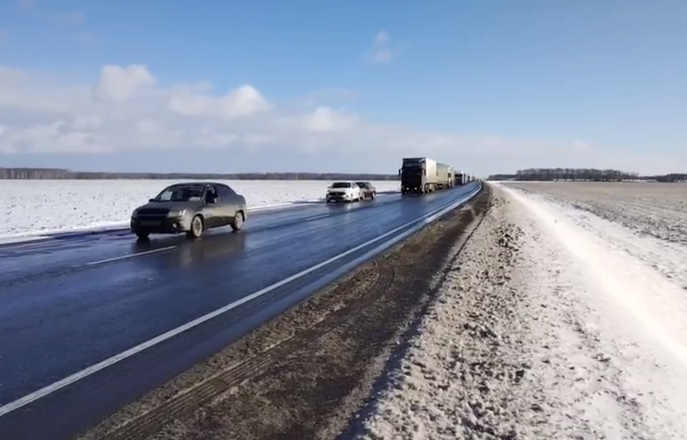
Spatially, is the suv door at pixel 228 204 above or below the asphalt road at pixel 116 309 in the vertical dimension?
above

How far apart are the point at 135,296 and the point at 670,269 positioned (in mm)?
10817

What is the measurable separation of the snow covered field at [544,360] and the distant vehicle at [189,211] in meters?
8.63

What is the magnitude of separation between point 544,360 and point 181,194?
553 inches

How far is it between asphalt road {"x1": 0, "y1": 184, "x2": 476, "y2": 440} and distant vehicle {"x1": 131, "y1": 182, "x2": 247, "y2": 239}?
64 centimetres

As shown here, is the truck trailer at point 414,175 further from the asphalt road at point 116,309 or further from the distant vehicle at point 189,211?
the asphalt road at point 116,309

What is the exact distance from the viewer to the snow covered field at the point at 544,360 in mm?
3939

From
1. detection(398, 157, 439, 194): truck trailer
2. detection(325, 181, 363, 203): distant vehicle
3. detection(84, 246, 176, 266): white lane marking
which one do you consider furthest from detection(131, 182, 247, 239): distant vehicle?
detection(398, 157, 439, 194): truck trailer

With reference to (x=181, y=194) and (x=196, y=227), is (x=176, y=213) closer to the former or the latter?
(x=196, y=227)

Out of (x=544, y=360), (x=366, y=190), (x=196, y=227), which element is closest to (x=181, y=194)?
(x=196, y=227)

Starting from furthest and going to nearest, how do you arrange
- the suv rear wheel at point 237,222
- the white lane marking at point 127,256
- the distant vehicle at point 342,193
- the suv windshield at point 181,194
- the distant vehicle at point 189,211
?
the distant vehicle at point 342,193 < the suv rear wheel at point 237,222 < the suv windshield at point 181,194 < the distant vehicle at point 189,211 < the white lane marking at point 127,256

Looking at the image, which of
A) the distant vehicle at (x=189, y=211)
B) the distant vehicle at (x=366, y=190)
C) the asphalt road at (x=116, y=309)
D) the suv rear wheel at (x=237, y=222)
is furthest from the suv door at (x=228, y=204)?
the distant vehicle at (x=366, y=190)

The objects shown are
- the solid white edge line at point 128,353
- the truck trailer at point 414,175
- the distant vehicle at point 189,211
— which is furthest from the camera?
the truck trailer at point 414,175

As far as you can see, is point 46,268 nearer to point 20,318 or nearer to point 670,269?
point 20,318

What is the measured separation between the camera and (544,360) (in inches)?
209
